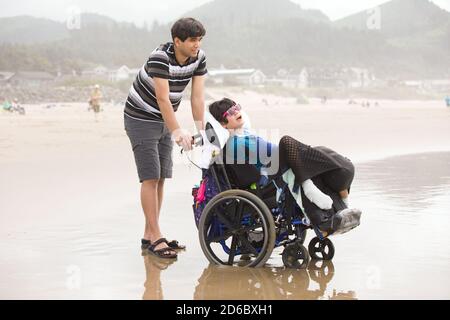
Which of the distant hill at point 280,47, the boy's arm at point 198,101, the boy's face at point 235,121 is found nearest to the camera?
the boy's face at point 235,121

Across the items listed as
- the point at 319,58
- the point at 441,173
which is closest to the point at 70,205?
the point at 441,173

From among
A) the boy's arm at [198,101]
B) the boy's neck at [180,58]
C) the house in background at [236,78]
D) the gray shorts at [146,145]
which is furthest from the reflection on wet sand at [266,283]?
the house in background at [236,78]

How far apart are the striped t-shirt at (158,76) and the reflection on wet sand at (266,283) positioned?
43.9 inches

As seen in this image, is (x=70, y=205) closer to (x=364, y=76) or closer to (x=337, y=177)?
(x=337, y=177)

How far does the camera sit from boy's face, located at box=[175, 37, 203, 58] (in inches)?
187

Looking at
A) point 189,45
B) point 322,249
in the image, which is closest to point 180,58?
point 189,45

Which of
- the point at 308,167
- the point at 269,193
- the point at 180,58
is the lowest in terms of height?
the point at 269,193

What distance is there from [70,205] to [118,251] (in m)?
1.94

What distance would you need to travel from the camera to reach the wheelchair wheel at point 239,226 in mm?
4391

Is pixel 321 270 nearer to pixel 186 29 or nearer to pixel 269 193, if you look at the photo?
pixel 269 193

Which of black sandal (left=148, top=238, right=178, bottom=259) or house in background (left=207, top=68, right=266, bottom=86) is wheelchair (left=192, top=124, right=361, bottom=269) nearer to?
black sandal (left=148, top=238, right=178, bottom=259)

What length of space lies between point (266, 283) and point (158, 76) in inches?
58.0

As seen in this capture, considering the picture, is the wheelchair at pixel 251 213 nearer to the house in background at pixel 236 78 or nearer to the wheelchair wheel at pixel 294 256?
the wheelchair wheel at pixel 294 256

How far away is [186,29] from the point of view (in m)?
4.74
